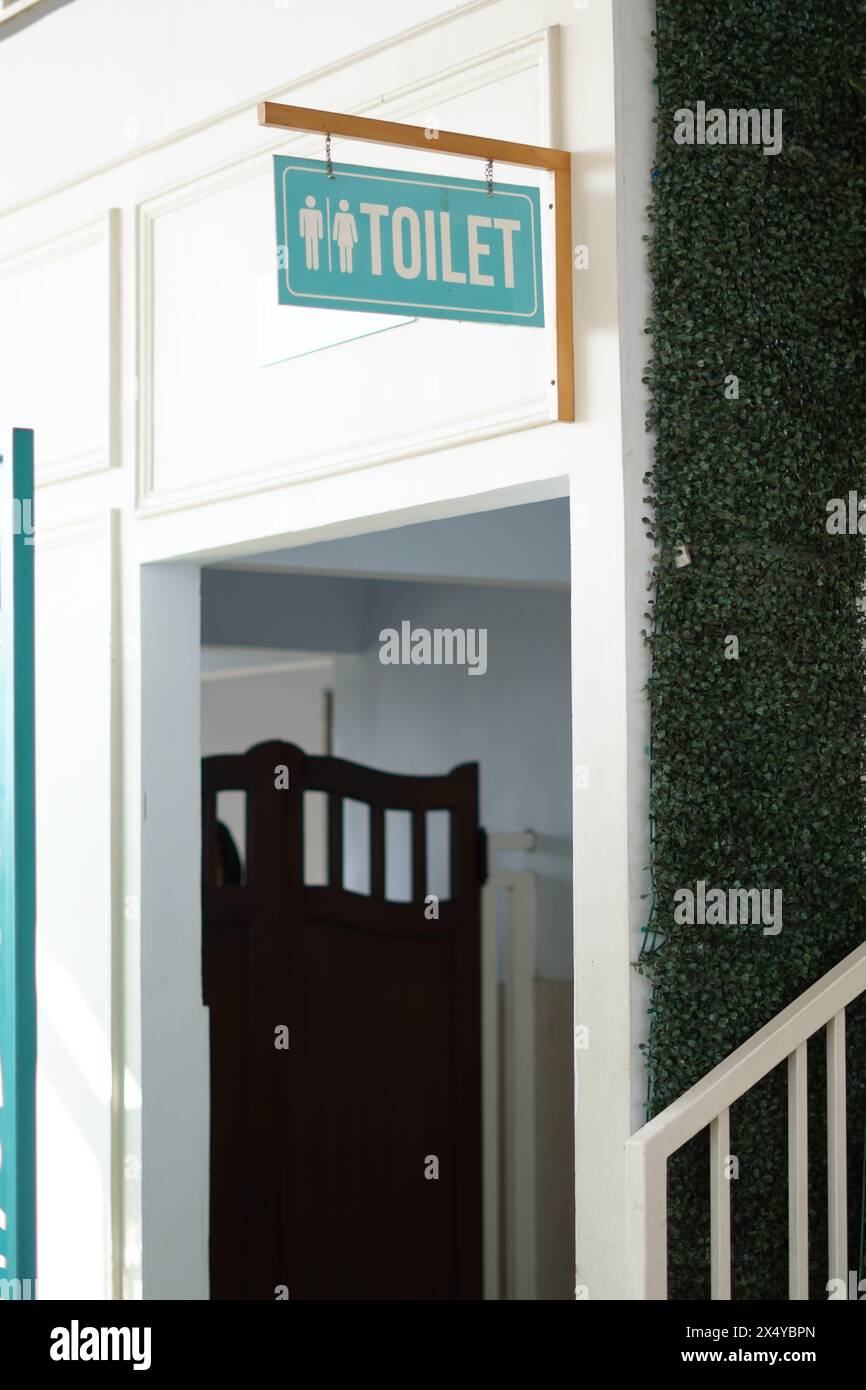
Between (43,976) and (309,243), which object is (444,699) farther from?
(309,243)

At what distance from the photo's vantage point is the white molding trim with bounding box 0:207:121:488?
4371mm

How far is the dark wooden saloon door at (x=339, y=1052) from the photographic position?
5008 mm

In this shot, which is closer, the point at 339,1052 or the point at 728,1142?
the point at 728,1142

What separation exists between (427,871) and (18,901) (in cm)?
291

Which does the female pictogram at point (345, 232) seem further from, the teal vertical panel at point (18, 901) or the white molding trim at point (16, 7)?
the white molding trim at point (16, 7)

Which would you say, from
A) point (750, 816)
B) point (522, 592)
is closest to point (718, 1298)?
point (750, 816)

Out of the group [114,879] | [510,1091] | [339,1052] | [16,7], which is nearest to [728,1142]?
[114,879]

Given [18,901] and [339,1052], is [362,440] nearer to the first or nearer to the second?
[18,901]

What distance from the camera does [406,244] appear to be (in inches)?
121

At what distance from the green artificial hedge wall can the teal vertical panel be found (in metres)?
1.17

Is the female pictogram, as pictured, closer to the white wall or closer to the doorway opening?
the white wall

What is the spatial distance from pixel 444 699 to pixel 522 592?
0.54 metres

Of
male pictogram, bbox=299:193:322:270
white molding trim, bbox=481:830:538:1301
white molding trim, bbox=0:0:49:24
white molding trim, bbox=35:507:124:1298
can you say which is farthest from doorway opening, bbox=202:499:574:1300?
white molding trim, bbox=0:0:49:24
